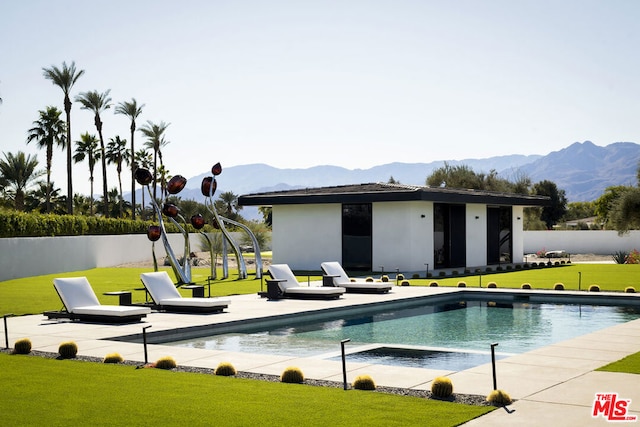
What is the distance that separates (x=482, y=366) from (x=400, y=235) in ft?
70.2

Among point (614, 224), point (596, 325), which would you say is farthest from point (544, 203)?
point (596, 325)

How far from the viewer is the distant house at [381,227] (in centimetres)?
3183

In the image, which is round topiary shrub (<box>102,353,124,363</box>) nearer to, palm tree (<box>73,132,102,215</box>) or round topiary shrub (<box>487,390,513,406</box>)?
round topiary shrub (<box>487,390,513,406</box>)

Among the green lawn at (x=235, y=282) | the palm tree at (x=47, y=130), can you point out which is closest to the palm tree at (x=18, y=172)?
the palm tree at (x=47, y=130)

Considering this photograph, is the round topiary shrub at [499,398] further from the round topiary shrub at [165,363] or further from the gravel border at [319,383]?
the round topiary shrub at [165,363]

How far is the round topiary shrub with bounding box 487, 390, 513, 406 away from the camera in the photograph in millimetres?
8039

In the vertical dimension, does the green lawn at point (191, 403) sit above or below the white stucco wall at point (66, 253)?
below

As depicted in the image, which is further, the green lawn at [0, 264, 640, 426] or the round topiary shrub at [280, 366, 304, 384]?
the round topiary shrub at [280, 366, 304, 384]

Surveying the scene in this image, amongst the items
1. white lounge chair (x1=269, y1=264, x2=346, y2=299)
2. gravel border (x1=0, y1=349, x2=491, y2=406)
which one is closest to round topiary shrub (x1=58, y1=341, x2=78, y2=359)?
gravel border (x1=0, y1=349, x2=491, y2=406)

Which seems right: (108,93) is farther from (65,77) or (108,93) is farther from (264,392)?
(264,392)

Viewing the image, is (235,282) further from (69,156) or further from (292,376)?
(69,156)

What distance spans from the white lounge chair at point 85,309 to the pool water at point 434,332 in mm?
1870

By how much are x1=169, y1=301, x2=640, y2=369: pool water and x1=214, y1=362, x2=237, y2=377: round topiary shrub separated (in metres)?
2.76

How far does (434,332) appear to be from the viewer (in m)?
15.7
